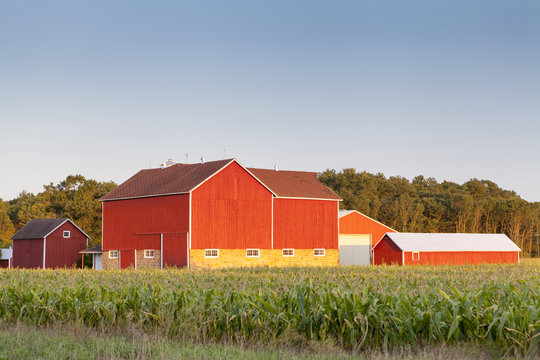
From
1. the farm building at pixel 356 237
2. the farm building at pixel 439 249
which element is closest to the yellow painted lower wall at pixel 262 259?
the farm building at pixel 356 237

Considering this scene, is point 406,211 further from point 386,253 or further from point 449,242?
point 386,253

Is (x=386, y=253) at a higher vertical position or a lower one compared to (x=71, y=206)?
lower

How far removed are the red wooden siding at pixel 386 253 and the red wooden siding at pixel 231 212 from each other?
11.8 metres

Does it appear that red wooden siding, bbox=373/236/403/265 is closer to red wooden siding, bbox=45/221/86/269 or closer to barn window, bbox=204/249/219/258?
barn window, bbox=204/249/219/258

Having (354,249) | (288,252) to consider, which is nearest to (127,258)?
(288,252)

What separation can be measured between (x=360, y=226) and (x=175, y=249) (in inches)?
765

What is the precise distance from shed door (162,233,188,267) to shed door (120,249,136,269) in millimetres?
3509

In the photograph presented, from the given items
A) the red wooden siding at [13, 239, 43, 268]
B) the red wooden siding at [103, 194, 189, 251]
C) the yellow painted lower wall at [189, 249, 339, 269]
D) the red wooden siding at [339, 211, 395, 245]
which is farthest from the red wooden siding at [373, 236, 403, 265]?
the red wooden siding at [13, 239, 43, 268]

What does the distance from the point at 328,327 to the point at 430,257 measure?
4387 centimetres

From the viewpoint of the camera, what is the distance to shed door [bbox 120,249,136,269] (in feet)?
151

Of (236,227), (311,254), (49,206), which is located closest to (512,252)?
(311,254)

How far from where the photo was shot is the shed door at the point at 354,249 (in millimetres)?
54719

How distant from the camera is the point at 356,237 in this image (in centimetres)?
5584

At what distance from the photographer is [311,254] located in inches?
1909
